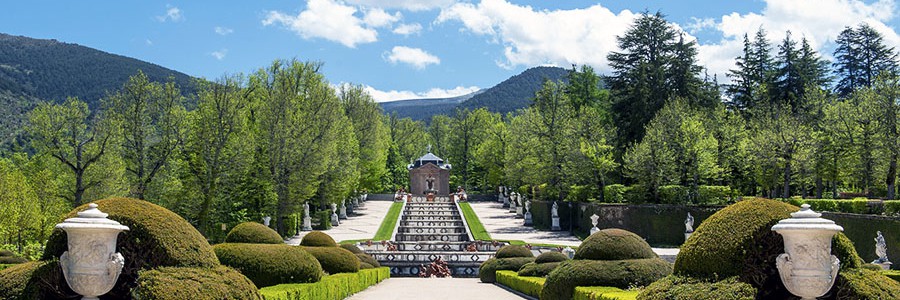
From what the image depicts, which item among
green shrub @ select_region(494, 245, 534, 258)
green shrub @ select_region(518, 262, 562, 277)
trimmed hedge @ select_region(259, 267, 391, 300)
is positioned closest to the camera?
trimmed hedge @ select_region(259, 267, 391, 300)

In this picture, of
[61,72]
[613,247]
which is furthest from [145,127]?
[61,72]

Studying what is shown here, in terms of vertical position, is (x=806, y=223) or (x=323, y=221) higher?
(x=806, y=223)

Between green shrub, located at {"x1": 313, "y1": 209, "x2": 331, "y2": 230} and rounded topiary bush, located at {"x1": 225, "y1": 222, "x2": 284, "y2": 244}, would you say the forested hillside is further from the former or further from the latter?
rounded topiary bush, located at {"x1": 225, "y1": 222, "x2": 284, "y2": 244}

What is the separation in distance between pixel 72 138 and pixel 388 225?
80.7 ft

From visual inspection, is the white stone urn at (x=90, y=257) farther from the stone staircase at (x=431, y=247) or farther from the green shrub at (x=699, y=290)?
the stone staircase at (x=431, y=247)

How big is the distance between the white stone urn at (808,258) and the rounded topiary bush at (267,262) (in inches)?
483

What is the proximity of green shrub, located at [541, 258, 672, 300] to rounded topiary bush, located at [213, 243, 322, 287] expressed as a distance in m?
6.25

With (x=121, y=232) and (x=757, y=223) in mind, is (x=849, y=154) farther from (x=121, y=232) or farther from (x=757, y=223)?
(x=121, y=232)

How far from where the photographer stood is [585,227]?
50656 millimetres

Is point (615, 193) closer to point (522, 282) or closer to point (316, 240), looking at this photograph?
point (522, 282)

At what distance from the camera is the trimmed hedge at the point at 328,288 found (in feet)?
54.3

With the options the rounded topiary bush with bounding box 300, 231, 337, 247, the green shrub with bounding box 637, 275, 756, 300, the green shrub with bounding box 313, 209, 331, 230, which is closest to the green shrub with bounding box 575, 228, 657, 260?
the green shrub with bounding box 637, 275, 756, 300

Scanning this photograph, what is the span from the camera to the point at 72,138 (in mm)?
37375

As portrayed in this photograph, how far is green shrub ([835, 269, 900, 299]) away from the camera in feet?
33.2
